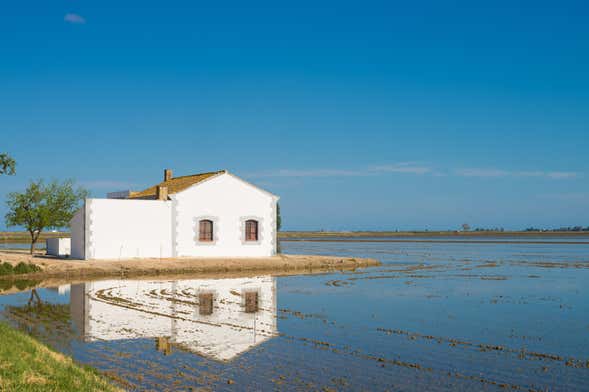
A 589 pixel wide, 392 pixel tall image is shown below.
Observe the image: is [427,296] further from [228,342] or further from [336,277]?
[228,342]

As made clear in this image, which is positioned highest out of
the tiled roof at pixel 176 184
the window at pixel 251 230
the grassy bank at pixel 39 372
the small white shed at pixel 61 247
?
the tiled roof at pixel 176 184

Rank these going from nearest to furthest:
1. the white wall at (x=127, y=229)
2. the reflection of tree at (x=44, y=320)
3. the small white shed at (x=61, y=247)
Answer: the reflection of tree at (x=44, y=320) → the white wall at (x=127, y=229) → the small white shed at (x=61, y=247)

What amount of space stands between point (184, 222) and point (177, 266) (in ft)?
13.4

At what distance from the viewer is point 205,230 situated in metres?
36.4

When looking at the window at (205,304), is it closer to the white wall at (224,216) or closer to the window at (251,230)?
the white wall at (224,216)

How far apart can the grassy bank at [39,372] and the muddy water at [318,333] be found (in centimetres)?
87

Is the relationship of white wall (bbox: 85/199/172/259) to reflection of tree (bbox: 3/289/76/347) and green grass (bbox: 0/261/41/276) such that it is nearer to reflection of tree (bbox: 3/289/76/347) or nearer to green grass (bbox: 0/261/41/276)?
green grass (bbox: 0/261/41/276)

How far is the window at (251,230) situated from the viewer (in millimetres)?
38031

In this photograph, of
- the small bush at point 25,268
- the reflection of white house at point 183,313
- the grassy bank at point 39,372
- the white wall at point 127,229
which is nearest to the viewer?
the grassy bank at point 39,372

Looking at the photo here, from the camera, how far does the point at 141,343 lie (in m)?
13.1

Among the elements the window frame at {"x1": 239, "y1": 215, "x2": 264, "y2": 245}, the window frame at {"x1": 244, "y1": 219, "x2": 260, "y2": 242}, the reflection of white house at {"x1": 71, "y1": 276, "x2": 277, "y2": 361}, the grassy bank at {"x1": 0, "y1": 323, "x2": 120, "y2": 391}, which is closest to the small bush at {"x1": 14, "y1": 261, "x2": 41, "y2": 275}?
the reflection of white house at {"x1": 71, "y1": 276, "x2": 277, "y2": 361}

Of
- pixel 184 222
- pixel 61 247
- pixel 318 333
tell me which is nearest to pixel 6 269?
pixel 61 247

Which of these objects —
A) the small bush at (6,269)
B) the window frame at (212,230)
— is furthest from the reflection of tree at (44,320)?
the window frame at (212,230)

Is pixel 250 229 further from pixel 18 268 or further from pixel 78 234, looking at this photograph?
pixel 18 268
